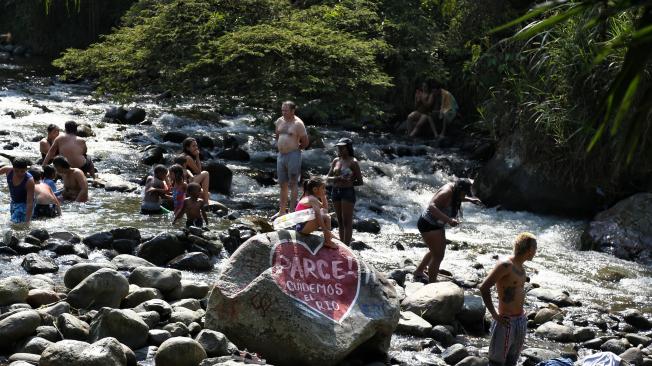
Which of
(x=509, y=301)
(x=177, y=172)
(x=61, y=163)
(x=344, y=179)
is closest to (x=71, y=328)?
(x=509, y=301)

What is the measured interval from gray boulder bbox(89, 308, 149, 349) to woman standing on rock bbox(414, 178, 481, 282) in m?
3.71

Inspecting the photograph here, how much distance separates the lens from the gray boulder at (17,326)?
7391 millimetres

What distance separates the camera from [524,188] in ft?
52.9

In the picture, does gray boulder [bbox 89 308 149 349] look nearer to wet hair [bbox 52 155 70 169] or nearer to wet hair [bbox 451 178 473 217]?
wet hair [bbox 451 178 473 217]

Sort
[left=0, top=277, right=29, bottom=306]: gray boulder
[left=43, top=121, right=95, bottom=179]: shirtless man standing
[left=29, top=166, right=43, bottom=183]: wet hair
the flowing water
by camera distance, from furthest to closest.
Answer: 1. [left=43, top=121, right=95, bottom=179]: shirtless man standing
2. [left=29, top=166, right=43, bottom=183]: wet hair
3. the flowing water
4. [left=0, top=277, right=29, bottom=306]: gray boulder

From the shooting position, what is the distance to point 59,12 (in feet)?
Answer: 109

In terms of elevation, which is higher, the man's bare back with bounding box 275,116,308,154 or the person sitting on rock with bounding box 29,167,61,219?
the man's bare back with bounding box 275,116,308,154

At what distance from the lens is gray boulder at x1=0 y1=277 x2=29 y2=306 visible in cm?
827

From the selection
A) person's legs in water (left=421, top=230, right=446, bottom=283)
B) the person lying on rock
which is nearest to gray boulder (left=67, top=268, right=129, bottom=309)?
the person lying on rock

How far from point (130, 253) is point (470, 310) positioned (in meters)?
4.11

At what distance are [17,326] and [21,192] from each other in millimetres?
5112

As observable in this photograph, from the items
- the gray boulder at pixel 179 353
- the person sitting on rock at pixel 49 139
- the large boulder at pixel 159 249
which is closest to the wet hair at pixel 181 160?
the person sitting on rock at pixel 49 139

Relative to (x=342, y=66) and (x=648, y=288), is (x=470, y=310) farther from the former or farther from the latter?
(x=342, y=66)

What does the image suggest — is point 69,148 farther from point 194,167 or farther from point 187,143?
point 194,167
